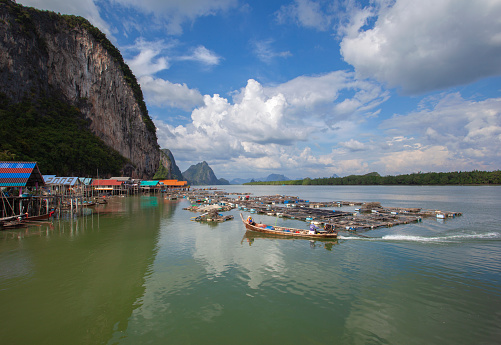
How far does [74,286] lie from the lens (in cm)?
1148

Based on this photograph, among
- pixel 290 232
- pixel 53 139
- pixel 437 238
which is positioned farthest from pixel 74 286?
pixel 53 139

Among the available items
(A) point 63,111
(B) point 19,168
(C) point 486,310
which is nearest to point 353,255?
(C) point 486,310

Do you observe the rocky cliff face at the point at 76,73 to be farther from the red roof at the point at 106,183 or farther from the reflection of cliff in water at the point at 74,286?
the reflection of cliff in water at the point at 74,286

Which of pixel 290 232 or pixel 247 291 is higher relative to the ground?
pixel 290 232

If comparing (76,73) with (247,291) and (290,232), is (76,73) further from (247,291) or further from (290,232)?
(247,291)

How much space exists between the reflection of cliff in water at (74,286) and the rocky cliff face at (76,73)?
69151 millimetres

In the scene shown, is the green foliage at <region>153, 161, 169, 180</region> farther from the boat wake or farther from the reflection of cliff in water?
the boat wake

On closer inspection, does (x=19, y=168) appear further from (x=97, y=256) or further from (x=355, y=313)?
(x=355, y=313)

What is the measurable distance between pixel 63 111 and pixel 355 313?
9575 cm

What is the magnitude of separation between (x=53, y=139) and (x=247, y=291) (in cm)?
7679

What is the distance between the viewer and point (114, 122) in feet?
310

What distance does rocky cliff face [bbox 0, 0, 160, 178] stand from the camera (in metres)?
62.5

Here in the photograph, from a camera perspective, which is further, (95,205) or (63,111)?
(63,111)

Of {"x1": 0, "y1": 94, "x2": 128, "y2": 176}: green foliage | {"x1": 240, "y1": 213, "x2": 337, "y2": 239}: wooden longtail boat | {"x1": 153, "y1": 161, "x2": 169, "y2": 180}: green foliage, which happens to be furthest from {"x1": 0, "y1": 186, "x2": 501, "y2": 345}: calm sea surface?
{"x1": 153, "y1": 161, "x2": 169, "y2": 180}: green foliage
